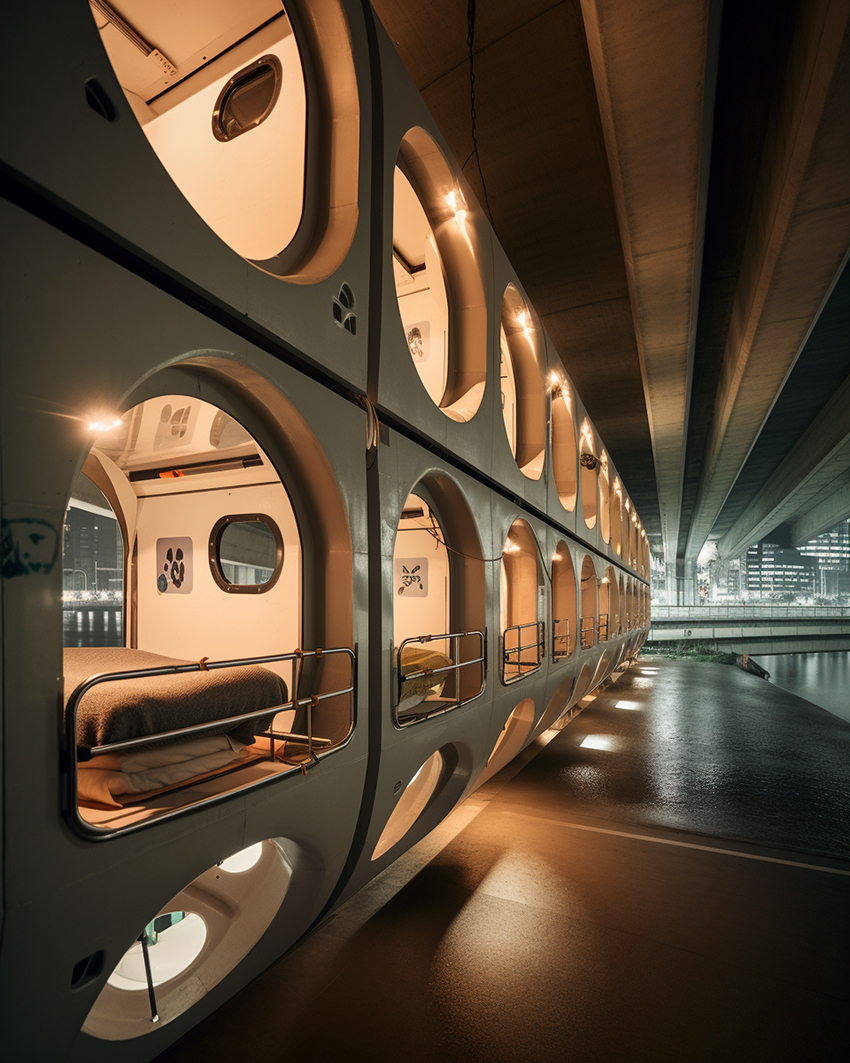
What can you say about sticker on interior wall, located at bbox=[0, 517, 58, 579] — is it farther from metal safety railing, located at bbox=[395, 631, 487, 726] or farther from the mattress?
the mattress

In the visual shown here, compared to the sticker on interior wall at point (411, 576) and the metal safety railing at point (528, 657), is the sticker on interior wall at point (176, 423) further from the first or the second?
the metal safety railing at point (528, 657)

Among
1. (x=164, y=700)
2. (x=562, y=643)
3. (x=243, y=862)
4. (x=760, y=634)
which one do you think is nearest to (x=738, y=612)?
(x=760, y=634)

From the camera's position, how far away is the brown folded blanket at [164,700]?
2012 millimetres

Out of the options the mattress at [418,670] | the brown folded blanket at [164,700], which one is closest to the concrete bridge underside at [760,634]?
the mattress at [418,670]

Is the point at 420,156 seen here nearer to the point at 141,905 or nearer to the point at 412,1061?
the point at 141,905

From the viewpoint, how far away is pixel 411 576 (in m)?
6.66

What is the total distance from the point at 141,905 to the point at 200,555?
3.19 meters

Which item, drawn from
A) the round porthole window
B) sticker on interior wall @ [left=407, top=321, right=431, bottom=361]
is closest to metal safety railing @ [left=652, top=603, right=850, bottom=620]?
sticker on interior wall @ [left=407, top=321, right=431, bottom=361]

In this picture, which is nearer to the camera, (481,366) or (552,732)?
(481,366)

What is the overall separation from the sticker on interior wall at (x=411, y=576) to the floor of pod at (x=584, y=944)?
8.33ft

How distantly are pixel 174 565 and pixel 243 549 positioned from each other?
587mm

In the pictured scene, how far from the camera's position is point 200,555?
4.67 m

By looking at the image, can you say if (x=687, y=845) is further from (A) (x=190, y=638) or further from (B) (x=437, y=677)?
(A) (x=190, y=638)

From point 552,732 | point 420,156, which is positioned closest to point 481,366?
point 420,156
